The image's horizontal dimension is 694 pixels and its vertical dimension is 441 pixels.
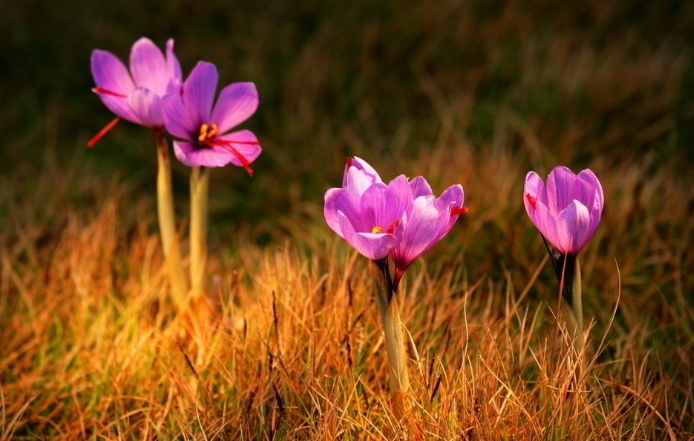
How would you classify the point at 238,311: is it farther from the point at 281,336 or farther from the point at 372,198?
the point at 372,198

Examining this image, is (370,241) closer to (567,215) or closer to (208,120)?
(567,215)

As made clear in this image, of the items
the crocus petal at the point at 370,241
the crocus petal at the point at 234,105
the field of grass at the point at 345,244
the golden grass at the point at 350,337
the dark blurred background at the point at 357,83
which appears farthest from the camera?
the dark blurred background at the point at 357,83

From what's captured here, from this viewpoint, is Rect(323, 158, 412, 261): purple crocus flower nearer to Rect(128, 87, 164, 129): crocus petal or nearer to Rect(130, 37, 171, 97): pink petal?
Rect(128, 87, 164, 129): crocus petal

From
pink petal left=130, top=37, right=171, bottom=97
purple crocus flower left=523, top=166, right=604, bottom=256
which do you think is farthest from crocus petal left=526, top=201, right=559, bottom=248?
pink petal left=130, top=37, right=171, bottom=97

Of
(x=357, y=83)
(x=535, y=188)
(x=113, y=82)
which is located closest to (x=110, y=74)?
(x=113, y=82)

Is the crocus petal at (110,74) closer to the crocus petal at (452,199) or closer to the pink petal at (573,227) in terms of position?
the crocus petal at (452,199)

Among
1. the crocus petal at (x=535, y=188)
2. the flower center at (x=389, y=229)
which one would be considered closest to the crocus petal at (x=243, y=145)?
the flower center at (x=389, y=229)
